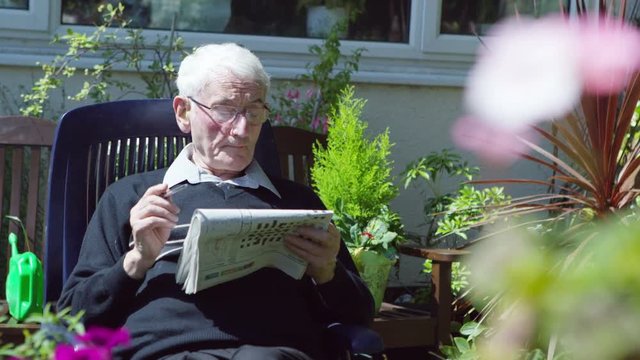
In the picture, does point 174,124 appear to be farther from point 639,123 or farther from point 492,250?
point 492,250

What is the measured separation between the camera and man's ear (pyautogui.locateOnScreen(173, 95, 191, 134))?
9.65ft

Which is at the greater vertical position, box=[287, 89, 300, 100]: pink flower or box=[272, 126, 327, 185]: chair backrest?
box=[287, 89, 300, 100]: pink flower

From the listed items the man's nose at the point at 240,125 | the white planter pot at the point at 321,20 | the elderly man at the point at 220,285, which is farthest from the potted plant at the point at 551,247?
the white planter pot at the point at 321,20

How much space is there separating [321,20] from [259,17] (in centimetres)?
30

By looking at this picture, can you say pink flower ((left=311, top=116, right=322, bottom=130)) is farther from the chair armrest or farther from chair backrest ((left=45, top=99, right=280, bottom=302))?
the chair armrest

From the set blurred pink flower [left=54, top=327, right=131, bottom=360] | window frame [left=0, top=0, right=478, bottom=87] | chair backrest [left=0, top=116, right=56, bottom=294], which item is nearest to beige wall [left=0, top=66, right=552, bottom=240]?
window frame [left=0, top=0, right=478, bottom=87]

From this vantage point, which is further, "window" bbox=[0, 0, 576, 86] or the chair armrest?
"window" bbox=[0, 0, 576, 86]

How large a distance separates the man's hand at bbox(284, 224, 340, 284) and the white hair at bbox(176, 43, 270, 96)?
528 millimetres

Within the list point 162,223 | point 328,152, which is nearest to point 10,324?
point 162,223

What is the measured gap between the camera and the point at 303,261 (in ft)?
8.70

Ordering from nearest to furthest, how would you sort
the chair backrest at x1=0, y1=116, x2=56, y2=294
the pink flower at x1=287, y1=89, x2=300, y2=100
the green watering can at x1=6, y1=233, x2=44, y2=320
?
the green watering can at x1=6, y1=233, x2=44, y2=320, the chair backrest at x1=0, y1=116, x2=56, y2=294, the pink flower at x1=287, y1=89, x2=300, y2=100

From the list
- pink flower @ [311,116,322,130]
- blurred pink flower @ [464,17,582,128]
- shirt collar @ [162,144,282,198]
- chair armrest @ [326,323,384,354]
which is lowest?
chair armrest @ [326,323,384,354]

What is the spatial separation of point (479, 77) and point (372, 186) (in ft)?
9.73

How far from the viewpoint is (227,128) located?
9.27ft
